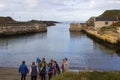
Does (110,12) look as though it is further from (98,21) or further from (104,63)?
(104,63)

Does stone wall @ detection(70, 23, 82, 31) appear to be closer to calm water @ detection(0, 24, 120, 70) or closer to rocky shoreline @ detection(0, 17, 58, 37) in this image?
rocky shoreline @ detection(0, 17, 58, 37)

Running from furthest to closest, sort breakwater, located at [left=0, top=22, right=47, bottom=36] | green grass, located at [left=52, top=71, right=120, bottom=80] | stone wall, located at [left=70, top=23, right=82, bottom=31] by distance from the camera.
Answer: stone wall, located at [left=70, top=23, right=82, bottom=31], breakwater, located at [left=0, top=22, right=47, bottom=36], green grass, located at [left=52, top=71, right=120, bottom=80]

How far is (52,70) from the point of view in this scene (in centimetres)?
1973

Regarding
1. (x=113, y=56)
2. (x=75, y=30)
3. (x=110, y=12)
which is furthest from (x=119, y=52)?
(x=110, y=12)

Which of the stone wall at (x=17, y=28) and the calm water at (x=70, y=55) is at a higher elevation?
the stone wall at (x=17, y=28)

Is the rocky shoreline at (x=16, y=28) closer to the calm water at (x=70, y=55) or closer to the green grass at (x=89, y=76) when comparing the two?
the calm water at (x=70, y=55)

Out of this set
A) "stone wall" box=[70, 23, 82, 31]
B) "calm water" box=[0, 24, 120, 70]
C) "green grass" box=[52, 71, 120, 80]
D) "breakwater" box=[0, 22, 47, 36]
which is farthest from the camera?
"stone wall" box=[70, 23, 82, 31]

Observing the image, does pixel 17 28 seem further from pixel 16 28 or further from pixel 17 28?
pixel 16 28

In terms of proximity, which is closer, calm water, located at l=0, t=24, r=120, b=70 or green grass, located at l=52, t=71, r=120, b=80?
green grass, located at l=52, t=71, r=120, b=80

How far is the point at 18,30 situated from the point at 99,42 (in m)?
41.6

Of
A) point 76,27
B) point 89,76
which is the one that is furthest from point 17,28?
point 89,76

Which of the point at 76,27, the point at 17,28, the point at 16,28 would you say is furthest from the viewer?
the point at 76,27

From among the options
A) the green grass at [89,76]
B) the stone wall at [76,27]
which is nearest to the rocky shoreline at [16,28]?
the stone wall at [76,27]

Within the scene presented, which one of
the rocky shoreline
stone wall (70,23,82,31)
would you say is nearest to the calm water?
the rocky shoreline
